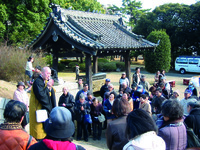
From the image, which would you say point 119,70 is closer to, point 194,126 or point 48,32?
point 48,32

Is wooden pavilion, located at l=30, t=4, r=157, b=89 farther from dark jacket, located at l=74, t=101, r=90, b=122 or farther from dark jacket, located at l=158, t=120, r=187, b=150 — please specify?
dark jacket, located at l=158, t=120, r=187, b=150

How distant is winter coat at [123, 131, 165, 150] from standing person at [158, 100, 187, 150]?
0.66 m

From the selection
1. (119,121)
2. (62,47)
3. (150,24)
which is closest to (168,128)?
(119,121)

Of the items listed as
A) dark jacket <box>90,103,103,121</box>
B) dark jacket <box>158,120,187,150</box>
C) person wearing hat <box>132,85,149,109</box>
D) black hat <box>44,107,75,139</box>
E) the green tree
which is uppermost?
the green tree

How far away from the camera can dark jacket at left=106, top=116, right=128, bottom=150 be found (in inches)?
111

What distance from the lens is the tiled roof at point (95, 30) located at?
880cm

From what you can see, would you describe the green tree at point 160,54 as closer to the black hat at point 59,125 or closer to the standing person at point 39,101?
the standing person at point 39,101

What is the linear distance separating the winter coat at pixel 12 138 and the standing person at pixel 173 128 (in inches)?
67.5

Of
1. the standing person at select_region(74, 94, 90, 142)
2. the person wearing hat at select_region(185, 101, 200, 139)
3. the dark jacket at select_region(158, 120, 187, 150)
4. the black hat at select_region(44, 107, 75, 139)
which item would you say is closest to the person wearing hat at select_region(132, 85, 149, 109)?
the standing person at select_region(74, 94, 90, 142)

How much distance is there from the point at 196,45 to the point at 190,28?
256 cm

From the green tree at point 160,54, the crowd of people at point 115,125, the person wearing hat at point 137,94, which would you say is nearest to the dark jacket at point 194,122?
the crowd of people at point 115,125

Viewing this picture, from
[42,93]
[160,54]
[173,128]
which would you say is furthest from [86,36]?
[160,54]

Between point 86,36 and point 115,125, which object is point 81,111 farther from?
point 86,36

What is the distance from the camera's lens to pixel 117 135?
2.83 meters
